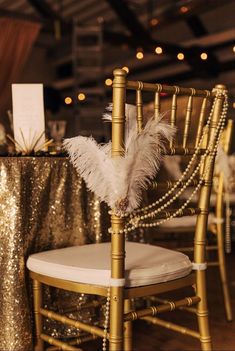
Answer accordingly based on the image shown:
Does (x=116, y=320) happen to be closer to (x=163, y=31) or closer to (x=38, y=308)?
(x=38, y=308)

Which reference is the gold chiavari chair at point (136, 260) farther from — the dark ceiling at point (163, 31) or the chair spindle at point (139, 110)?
the dark ceiling at point (163, 31)

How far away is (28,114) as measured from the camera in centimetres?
176

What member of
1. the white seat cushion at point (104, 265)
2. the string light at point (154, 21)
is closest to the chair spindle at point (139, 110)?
the white seat cushion at point (104, 265)

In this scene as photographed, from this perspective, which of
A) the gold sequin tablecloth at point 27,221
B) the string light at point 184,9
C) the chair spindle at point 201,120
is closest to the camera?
the chair spindle at point 201,120

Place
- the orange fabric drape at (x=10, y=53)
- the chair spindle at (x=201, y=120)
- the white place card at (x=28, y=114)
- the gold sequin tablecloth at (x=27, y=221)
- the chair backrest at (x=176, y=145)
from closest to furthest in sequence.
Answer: the chair backrest at (x=176, y=145) < the chair spindle at (x=201, y=120) < the gold sequin tablecloth at (x=27, y=221) < the white place card at (x=28, y=114) < the orange fabric drape at (x=10, y=53)

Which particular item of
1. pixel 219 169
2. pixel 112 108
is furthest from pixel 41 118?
pixel 219 169

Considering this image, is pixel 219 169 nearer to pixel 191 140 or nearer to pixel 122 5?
pixel 191 140

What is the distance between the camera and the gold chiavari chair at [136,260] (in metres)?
1.20

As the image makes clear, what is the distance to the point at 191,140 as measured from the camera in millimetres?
1521

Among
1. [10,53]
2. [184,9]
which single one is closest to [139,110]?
[10,53]

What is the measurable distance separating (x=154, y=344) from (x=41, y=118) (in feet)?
3.21

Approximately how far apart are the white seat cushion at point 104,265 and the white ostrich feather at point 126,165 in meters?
0.18

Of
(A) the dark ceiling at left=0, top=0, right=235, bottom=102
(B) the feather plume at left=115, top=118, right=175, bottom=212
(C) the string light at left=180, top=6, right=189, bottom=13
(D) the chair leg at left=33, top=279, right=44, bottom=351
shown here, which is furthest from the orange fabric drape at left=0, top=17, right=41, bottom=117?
(B) the feather plume at left=115, top=118, right=175, bottom=212

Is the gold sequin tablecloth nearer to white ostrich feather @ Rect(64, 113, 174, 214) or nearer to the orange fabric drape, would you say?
white ostrich feather @ Rect(64, 113, 174, 214)
